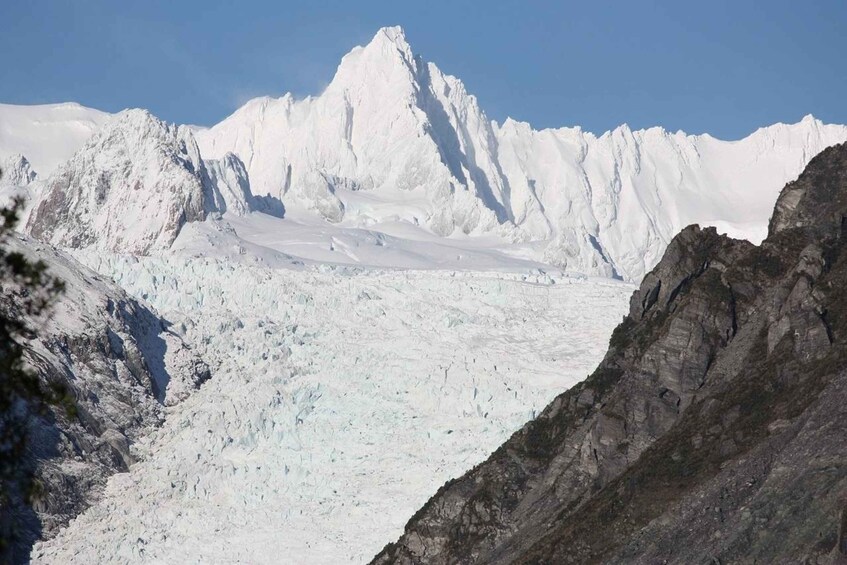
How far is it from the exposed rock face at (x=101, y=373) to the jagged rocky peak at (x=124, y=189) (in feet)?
100

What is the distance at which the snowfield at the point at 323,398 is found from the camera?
340ft

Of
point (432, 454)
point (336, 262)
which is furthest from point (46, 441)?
point (336, 262)

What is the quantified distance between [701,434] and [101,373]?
7684 centimetres

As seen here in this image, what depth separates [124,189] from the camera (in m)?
173

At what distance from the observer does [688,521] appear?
48406 millimetres

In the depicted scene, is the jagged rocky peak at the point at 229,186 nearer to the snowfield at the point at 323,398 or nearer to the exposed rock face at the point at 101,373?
the snowfield at the point at 323,398

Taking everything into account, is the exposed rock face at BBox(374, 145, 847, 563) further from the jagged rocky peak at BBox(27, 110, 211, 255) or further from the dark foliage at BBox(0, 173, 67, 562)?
the jagged rocky peak at BBox(27, 110, 211, 255)

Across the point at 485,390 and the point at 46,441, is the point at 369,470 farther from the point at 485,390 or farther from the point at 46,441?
the point at 46,441

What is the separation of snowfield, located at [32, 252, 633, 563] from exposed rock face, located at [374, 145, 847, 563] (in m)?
25.9

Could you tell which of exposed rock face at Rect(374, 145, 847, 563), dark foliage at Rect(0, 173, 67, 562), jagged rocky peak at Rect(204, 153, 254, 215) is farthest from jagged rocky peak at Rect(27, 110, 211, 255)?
dark foliage at Rect(0, 173, 67, 562)

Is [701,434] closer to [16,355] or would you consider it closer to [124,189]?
[16,355]

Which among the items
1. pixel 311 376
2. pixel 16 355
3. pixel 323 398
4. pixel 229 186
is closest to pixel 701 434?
pixel 16 355

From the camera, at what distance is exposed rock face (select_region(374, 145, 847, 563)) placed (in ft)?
144

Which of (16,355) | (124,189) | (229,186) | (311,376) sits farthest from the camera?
(229,186)
